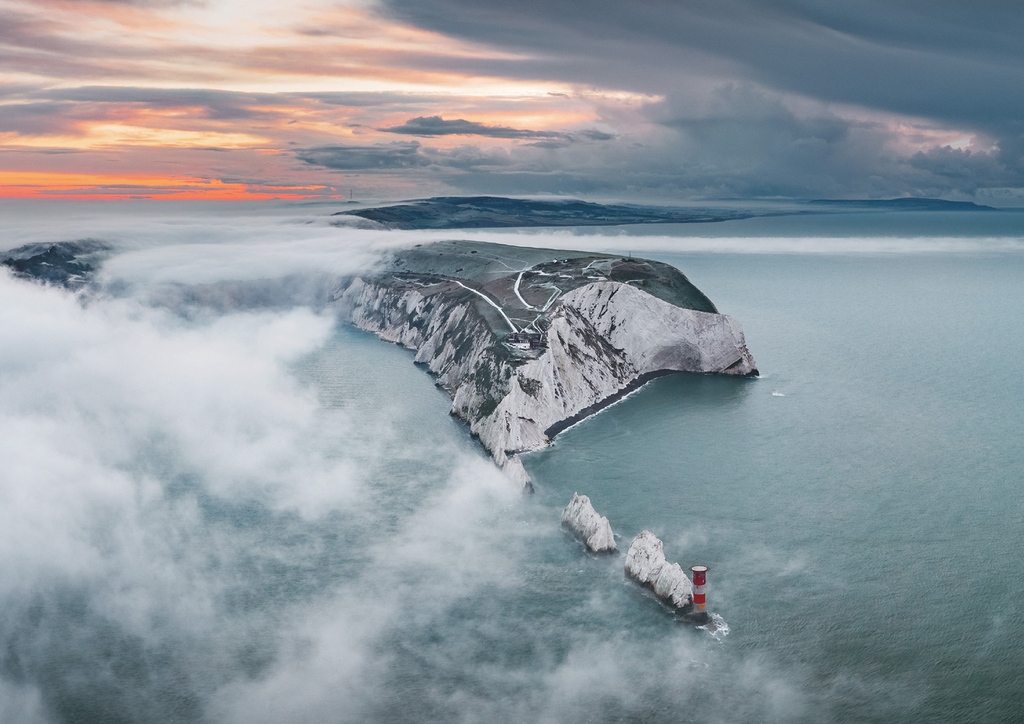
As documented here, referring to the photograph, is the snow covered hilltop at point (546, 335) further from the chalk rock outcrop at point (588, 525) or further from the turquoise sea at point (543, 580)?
the chalk rock outcrop at point (588, 525)

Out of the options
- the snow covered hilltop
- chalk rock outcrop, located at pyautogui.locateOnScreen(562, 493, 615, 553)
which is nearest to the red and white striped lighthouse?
chalk rock outcrop, located at pyautogui.locateOnScreen(562, 493, 615, 553)

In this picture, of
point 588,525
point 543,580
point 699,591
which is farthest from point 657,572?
point 588,525

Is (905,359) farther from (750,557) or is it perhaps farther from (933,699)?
(933,699)

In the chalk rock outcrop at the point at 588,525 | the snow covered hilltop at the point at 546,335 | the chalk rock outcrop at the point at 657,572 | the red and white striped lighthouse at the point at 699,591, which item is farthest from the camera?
the snow covered hilltop at the point at 546,335

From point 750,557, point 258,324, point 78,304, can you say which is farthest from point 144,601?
point 78,304

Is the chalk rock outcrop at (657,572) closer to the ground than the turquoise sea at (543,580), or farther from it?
farther from it

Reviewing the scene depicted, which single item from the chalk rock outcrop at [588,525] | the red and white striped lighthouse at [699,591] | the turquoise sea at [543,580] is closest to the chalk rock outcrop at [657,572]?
the red and white striped lighthouse at [699,591]
